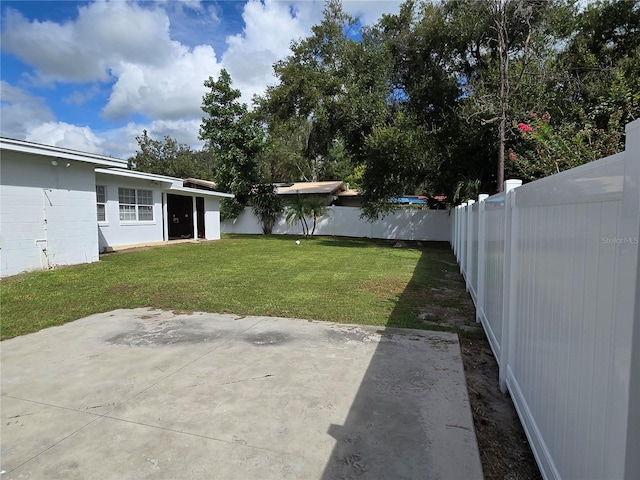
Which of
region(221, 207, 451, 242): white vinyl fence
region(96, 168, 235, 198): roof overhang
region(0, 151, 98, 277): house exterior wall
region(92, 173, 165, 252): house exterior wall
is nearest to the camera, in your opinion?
region(0, 151, 98, 277): house exterior wall

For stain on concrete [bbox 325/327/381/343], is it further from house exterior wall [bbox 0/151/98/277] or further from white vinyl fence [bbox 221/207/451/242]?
white vinyl fence [bbox 221/207/451/242]

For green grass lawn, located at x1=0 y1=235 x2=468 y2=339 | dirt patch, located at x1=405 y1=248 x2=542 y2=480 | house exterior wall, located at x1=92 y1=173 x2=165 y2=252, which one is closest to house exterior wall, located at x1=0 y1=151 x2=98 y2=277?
green grass lawn, located at x1=0 y1=235 x2=468 y2=339

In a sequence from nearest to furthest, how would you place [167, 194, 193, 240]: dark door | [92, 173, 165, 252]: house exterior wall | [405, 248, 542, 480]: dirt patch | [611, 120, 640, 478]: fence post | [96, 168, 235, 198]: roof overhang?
[611, 120, 640, 478]: fence post
[405, 248, 542, 480]: dirt patch
[96, 168, 235, 198]: roof overhang
[92, 173, 165, 252]: house exterior wall
[167, 194, 193, 240]: dark door

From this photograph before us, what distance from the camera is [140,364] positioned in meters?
3.92

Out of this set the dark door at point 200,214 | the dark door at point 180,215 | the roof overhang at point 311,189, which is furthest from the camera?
the roof overhang at point 311,189

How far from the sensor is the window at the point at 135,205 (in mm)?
15492

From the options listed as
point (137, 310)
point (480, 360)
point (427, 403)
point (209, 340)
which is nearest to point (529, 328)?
point (427, 403)

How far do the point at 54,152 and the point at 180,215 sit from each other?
12779 millimetres

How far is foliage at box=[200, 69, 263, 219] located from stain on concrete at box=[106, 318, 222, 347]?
62.7ft

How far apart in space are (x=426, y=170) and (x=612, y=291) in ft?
53.0

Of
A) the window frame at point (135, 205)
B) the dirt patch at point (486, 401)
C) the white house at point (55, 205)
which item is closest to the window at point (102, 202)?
the white house at point (55, 205)

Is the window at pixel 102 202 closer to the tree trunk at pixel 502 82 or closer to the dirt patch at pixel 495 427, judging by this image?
the tree trunk at pixel 502 82

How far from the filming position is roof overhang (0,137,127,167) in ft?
29.2

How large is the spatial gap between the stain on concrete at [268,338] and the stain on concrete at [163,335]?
0.44 m
